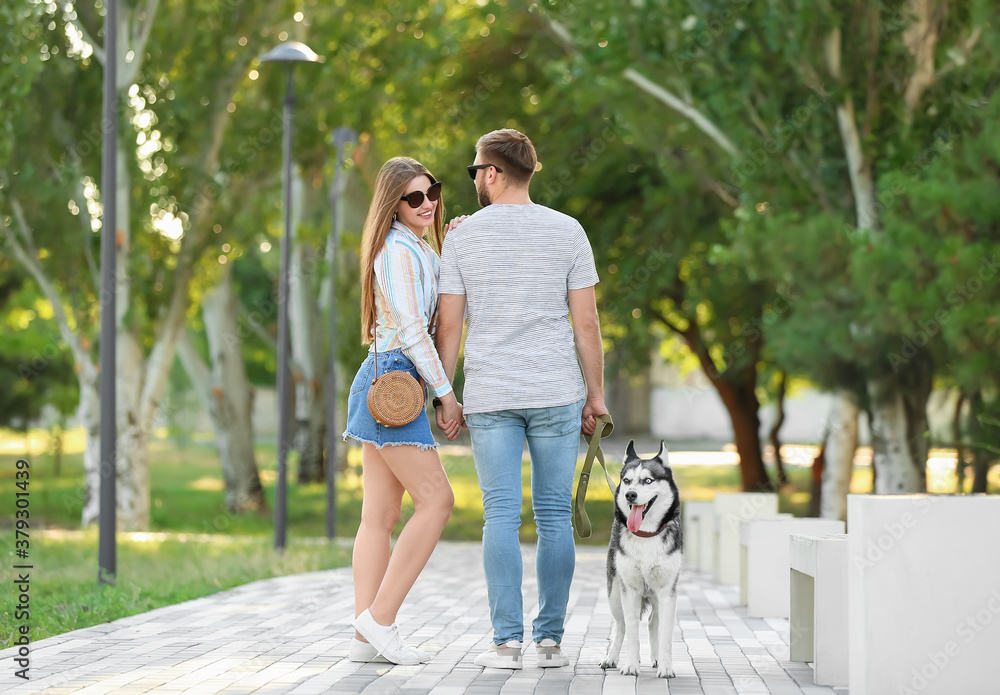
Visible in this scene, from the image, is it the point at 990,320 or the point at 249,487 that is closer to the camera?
the point at 990,320

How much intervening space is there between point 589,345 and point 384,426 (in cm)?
96

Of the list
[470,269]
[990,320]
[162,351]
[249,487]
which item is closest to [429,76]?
[162,351]

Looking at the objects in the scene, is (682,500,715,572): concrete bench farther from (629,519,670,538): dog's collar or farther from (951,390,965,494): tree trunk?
(629,519,670,538): dog's collar

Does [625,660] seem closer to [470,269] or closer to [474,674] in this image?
[474,674]

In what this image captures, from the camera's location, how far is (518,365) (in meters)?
5.33

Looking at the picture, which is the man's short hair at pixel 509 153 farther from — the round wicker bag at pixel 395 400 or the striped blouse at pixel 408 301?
the round wicker bag at pixel 395 400

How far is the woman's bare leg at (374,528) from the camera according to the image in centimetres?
558

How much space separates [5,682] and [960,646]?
3743 mm

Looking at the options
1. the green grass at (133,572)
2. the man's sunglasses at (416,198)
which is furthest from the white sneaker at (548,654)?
the green grass at (133,572)

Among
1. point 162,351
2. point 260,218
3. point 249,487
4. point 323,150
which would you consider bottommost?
point 249,487

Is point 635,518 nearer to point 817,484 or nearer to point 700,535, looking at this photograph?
point 700,535

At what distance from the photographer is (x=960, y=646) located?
460cm

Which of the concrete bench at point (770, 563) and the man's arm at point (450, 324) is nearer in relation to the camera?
the man's arm at point (450, 324)

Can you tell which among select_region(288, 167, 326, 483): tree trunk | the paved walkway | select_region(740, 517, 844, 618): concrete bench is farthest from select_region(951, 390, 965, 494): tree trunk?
select_region(288, 167, 326, 483): tree trunk
